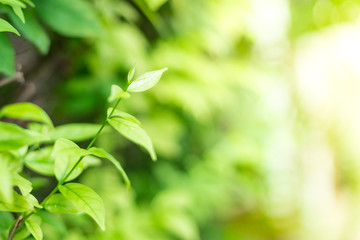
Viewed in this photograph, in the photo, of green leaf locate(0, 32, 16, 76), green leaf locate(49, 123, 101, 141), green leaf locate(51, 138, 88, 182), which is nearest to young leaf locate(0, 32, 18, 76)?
green leaf locate(0, 32, 16, 76)

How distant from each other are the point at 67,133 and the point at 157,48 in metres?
0.89

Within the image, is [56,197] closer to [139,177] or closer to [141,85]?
[141,85]

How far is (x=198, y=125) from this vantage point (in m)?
1.72

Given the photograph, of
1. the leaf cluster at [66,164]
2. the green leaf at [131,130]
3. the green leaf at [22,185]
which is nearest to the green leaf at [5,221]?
the leaf cluster at [66,164]

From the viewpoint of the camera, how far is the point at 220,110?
2000 mm

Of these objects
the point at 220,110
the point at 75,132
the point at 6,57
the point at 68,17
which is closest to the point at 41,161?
the point at 75,132

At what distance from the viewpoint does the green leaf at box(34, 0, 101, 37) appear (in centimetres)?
76

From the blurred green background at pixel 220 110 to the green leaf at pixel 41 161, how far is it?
0.27 ft

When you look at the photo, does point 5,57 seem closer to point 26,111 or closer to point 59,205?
point 26,111

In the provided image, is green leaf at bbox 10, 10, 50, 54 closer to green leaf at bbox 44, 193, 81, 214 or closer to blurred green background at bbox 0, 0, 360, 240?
blurred green background at bbox 0, 0, 360, 240

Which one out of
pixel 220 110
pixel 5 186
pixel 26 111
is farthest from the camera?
pixel 220 110

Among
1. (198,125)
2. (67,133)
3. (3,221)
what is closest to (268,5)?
(198,125)

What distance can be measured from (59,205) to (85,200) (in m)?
0.06

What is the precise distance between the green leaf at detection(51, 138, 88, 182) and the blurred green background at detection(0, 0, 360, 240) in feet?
0.55
